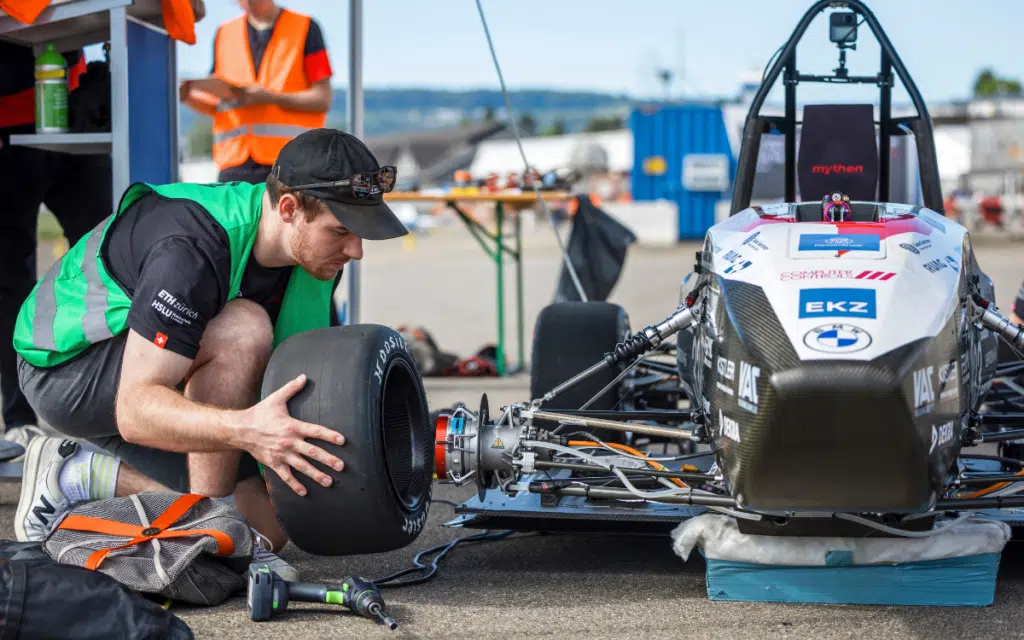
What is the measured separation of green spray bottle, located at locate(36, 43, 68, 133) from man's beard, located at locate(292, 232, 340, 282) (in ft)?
4.93

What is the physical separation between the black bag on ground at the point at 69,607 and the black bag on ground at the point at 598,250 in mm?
4369

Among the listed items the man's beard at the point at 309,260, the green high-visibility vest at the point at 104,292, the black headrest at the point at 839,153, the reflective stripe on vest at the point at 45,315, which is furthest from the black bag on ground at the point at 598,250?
the reflective stripe on vest at the point at 45,315

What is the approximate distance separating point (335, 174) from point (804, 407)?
1.37 m

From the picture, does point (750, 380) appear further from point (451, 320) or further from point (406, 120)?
point (406, 120)

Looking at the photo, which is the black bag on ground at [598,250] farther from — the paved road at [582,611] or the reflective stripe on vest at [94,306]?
the reflective stripe on vest at [94,306]

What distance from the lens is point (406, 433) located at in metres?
3.57

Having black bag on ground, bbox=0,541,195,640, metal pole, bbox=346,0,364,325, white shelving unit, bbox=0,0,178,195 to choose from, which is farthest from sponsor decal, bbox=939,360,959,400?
metal pole, bbox=346,0,364,325

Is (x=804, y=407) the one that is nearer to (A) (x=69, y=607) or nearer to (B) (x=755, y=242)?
(B) (x=755, y=242)

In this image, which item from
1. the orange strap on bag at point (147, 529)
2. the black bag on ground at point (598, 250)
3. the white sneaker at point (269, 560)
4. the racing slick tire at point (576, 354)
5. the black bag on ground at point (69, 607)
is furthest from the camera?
the black bag on ground at point (598, 250)

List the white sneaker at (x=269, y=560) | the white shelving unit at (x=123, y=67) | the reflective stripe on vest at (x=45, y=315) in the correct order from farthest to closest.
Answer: the white shelving unit at (x=123, y=67)
the reflective stripe on vest at (x=45, y=315)
the white sneaker at (x=269, y=560)

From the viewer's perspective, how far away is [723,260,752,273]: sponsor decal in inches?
116

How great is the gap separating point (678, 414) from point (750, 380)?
1.02 metres

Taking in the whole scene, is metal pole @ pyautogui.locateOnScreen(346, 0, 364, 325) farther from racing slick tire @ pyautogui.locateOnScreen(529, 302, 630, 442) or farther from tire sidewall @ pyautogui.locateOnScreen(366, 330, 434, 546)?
tire sidewall @ pyautogui.locateOnScreen(366, 330, 434, 546)

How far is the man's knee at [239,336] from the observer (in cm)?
331
